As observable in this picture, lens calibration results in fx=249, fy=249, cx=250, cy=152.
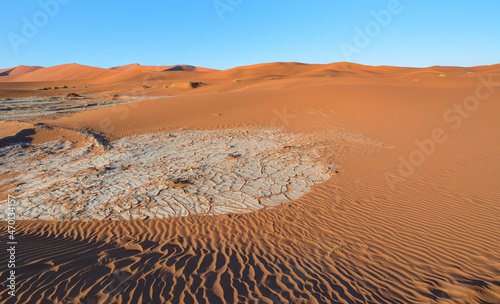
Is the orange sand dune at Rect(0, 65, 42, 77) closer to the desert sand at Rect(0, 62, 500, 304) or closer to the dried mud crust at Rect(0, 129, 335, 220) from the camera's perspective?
the desert sand at Rect(0, 62, 500, 304)

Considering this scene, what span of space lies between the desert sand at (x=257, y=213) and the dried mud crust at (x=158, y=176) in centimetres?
5

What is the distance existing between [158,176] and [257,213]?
3.02 meters

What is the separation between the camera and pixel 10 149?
8.89 metres

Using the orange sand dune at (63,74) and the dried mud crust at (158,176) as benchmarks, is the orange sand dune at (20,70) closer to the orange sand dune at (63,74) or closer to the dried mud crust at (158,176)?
the orange sand dune at (63,74)

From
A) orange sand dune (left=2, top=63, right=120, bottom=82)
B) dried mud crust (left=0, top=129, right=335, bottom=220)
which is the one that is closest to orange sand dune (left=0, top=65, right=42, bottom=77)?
orange sand dune (left=2, top=63, right=120, bottom=82)

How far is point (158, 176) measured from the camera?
21.4ft

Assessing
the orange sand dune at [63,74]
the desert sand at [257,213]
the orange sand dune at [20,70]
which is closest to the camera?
the desert sand at [257,213]

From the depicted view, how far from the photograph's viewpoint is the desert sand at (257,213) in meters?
3.07

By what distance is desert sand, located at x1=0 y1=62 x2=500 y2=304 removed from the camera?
3.07 meters

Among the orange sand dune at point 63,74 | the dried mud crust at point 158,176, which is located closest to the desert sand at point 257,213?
the dried mud crust at point 158,176

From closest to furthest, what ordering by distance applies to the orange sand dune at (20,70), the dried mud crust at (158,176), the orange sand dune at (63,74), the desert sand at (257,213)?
the desert sand at (257,213)
the dried mud crust at (158,176)
the orange sand dune at (63,74)
the orange sand dune at (20,70)

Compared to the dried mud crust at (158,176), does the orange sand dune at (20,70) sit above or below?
above

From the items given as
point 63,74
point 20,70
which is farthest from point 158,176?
point 20,70

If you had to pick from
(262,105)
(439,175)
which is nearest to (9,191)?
(439,175)
